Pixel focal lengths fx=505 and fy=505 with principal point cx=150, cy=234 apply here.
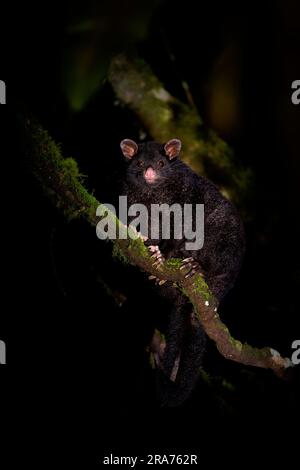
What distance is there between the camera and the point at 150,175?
3.73 meters

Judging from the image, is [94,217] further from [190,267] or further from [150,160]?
[150,160]

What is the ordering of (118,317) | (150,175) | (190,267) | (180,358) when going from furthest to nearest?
1. (118,317)
2. (150,175)
3. (180,358)
4. (190,267)

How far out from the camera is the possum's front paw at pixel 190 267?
9.61 ft

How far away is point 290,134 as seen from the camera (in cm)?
278

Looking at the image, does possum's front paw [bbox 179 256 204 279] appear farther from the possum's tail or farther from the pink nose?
the pink nose

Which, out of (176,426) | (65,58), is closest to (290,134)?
(65,58)

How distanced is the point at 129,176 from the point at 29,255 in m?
1.55

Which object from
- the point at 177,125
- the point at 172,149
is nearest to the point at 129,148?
the point at 172,149

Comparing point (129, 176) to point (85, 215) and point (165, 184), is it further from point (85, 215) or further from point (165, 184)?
point (85, 215)

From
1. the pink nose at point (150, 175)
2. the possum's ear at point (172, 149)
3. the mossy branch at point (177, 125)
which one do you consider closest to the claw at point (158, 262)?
the pink nose at point (150, 175)

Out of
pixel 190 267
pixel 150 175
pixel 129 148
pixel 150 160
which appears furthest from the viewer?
pixel 129 148

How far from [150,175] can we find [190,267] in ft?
3.16

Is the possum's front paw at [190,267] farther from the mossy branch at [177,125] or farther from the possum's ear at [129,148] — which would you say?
the mossy branch at [177,125]

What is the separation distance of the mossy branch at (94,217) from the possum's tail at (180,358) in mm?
429
